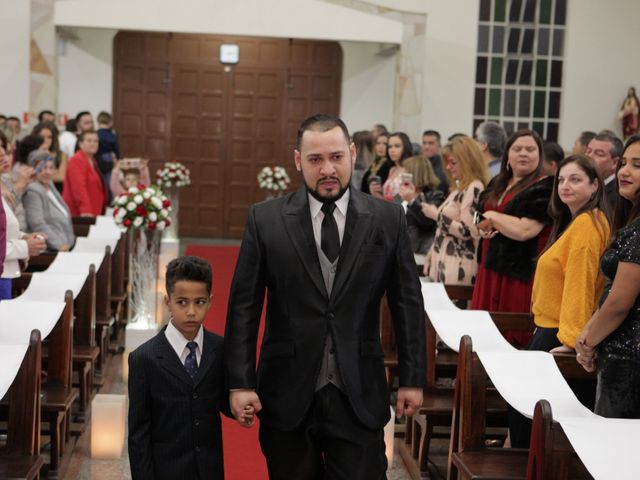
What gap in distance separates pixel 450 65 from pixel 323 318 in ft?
42.1

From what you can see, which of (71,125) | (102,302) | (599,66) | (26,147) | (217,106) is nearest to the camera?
(102,302)

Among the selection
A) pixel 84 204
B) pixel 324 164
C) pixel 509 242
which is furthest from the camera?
pixel 84 204

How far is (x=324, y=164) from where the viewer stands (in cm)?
304

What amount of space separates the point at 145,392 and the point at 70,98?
13.4m

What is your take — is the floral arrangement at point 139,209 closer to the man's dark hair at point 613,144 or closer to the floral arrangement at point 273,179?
the man's dark hair at point 613,144

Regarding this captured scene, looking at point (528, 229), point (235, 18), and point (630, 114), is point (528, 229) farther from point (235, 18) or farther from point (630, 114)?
point (630, 114)

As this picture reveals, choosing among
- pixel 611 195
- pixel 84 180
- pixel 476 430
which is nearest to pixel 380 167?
pixel 84 180

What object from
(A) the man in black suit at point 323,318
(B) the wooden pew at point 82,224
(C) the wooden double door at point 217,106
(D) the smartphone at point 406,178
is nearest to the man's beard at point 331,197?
(A) the man in black suit at point 323,318

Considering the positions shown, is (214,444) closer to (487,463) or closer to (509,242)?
(487,463)

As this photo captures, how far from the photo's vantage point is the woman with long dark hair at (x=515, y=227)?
5.51 meters

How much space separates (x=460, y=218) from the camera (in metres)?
6.38

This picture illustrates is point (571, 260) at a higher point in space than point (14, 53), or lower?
lower

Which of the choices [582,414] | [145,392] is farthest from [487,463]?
[145,392]

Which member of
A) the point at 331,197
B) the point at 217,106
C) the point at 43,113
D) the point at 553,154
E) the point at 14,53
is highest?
the point at 14,53
